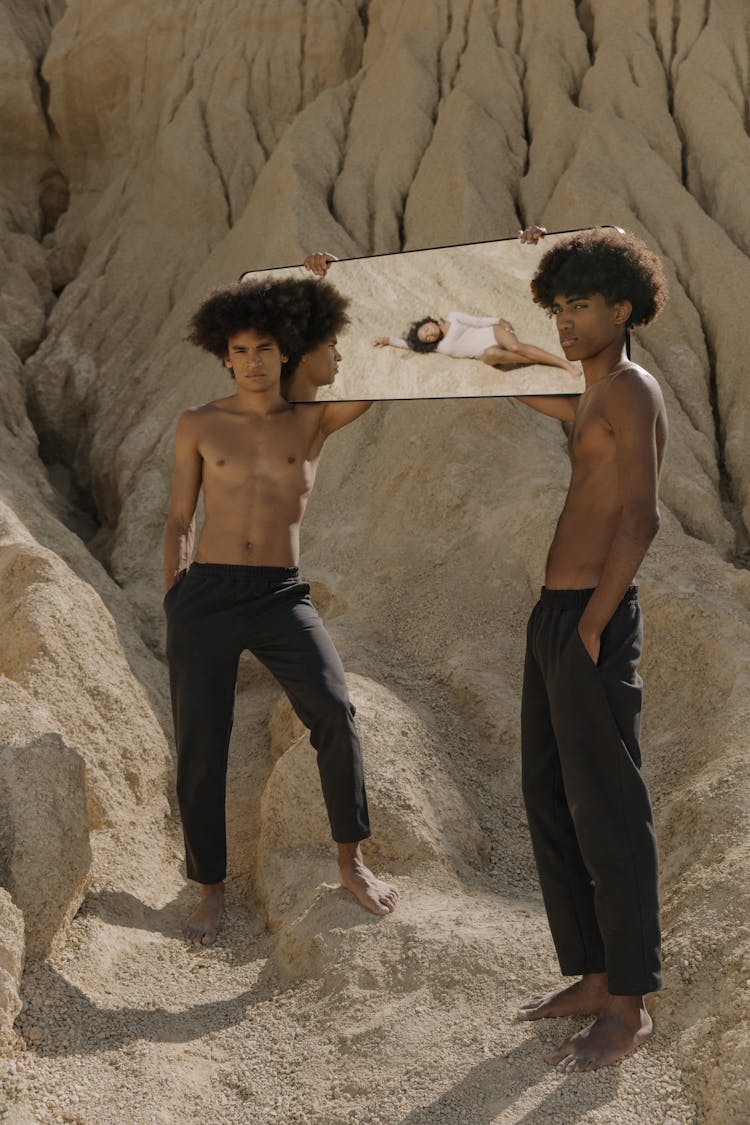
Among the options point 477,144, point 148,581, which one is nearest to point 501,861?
point 148,581

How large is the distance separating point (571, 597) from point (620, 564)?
210mm

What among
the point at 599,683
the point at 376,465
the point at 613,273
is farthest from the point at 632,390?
the point at 376,465

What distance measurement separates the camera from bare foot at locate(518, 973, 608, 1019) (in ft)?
9.89

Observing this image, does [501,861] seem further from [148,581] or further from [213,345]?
[148,581]

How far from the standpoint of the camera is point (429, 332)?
3805 millimetres

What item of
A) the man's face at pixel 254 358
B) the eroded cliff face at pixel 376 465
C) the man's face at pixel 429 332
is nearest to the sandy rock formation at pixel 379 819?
the eroded cliff face at pixel 376 465

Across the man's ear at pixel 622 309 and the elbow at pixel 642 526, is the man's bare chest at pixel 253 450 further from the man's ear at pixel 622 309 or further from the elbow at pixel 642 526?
the elbow at pixel 642 526

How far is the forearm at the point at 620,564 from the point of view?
2.79 metres

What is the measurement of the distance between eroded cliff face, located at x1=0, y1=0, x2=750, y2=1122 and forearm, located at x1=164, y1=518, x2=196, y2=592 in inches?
29.8

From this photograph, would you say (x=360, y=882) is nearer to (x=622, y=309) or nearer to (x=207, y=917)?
(x=207, y=917)

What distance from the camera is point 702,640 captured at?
482cm

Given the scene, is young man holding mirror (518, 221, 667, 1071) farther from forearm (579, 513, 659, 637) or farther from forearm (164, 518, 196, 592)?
forearm (164, 518, 196, 592)

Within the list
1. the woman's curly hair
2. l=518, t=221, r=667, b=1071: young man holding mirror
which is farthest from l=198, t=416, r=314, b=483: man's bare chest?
l=518, t=221, r=667, b=1071: young man holding mirror

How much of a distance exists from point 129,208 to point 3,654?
21.2 feet
